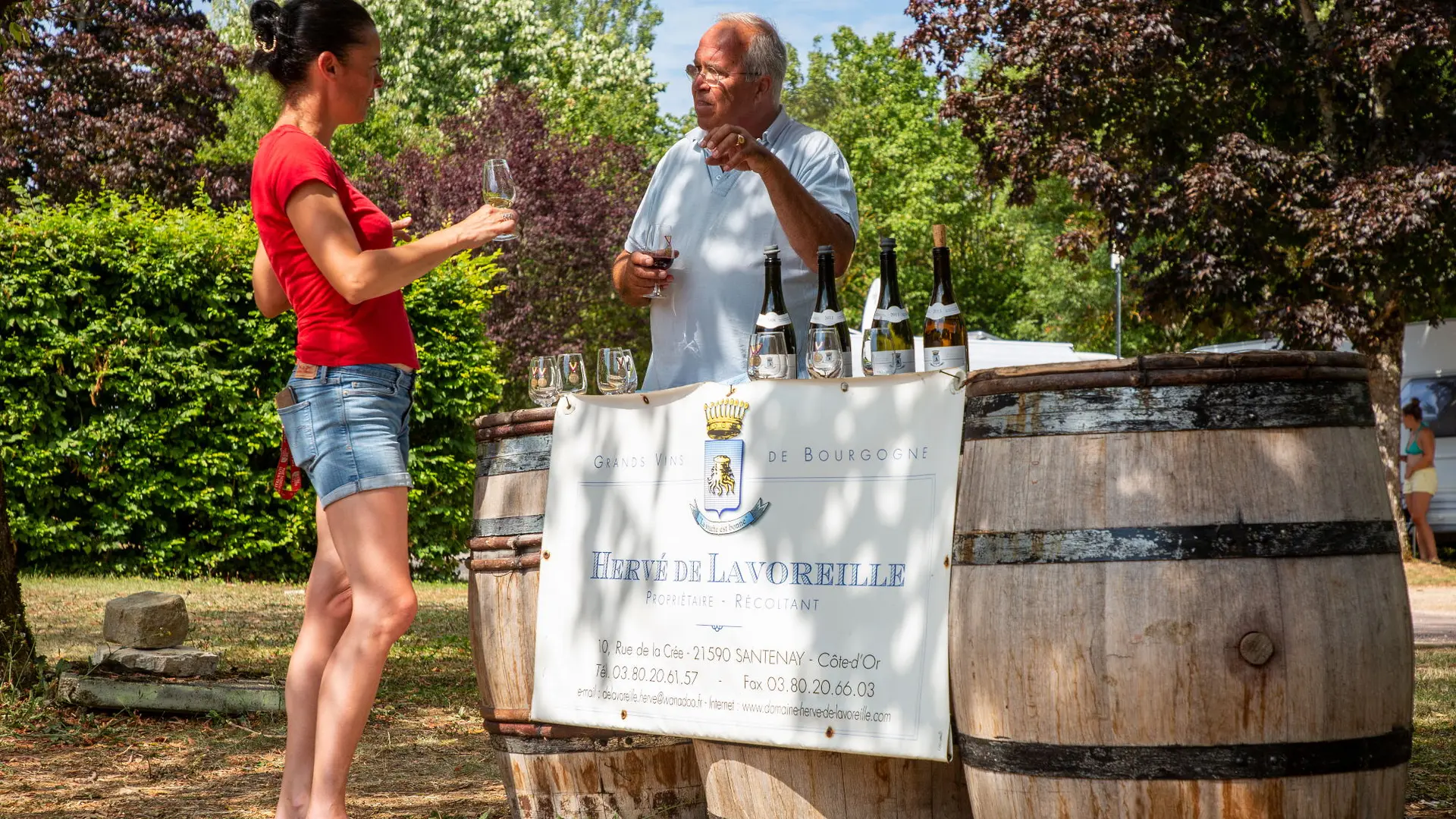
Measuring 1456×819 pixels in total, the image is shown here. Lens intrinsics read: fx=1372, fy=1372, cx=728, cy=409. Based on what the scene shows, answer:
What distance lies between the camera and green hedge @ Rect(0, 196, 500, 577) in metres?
10.5

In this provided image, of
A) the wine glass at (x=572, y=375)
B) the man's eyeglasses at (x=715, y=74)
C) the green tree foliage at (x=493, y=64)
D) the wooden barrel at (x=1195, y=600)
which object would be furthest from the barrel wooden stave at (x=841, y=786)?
the green tree foliage at (x=493, y=64)

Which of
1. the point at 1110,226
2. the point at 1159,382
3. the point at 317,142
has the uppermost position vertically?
the point at 1110,226

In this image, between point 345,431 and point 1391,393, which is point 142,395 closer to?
point 345,431

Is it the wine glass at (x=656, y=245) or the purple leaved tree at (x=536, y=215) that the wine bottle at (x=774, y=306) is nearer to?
the wine glass at (x=656, y=245)

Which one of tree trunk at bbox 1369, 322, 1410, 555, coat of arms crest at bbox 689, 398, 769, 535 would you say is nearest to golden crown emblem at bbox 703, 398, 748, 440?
coat of arms crest at bbox 689, 398, 769, 535

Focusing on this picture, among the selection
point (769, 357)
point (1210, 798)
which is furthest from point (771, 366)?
point (1210, 798)

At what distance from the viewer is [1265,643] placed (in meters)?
2.33

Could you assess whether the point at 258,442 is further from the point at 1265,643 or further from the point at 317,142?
the point at 1265,643

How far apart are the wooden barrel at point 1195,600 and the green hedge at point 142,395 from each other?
31.0ft

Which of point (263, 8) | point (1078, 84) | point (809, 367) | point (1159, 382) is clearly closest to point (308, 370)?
point (263, 8)

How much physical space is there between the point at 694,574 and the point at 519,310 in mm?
18552

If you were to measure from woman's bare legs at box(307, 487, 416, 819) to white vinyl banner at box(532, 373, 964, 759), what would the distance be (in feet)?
1.23

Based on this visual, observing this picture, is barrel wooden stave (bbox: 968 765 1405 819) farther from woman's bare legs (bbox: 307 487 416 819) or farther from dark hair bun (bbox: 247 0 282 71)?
dark hair bun (bbox: 247 0 282 71)

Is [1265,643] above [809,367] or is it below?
below
